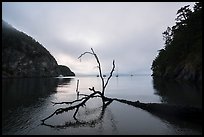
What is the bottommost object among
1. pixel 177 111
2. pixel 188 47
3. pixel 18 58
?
pixel 177 111

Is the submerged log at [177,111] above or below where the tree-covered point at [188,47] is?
below

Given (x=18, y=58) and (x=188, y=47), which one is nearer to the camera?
(x=188, y=47)

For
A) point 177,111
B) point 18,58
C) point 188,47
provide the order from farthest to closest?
point 18,58, point 188,47, point 177,111

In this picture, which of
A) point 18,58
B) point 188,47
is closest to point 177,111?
point 188,47

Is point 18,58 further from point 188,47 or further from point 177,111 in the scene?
point 177,111

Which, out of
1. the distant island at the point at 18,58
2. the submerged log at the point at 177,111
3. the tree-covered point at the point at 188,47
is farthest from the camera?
the distant island at the point at 18,58

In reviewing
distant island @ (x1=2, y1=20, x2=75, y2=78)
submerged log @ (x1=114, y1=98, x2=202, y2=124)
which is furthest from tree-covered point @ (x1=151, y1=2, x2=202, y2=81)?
distant island @ (x1=2, y1=20, x2=75, y2=78)

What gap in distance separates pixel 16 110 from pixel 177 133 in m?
20.6

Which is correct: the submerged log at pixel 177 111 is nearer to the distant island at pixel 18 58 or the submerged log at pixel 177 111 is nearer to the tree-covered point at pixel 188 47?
the tree-covered point at pixel 188 47

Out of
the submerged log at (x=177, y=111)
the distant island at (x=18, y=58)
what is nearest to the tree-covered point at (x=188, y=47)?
the submerged log at (x=177, y=111)

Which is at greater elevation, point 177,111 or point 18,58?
point 18,58

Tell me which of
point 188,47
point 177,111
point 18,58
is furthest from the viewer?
point 18,58

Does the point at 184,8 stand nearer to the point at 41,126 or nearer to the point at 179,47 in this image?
the point at 179,47

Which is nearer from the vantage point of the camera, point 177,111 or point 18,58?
point 177,111
